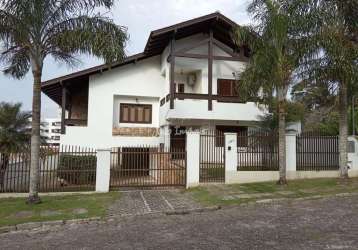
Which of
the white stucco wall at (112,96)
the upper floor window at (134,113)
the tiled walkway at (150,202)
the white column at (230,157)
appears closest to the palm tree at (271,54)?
the white column at (230,157)

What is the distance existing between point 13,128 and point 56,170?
3.46m

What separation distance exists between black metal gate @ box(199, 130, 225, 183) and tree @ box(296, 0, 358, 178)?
13.6ft

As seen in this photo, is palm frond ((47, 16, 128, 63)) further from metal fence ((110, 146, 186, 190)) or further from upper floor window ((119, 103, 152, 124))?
upper floor window ((119, 103, 152, 124))

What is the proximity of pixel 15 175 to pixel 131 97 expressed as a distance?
1170 centimetres

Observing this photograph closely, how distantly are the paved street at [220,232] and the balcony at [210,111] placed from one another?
10.9m

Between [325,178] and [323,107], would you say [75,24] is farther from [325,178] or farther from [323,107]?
[323,107]

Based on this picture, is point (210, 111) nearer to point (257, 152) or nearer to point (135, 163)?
point (257, 152)

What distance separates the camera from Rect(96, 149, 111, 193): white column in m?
14.8

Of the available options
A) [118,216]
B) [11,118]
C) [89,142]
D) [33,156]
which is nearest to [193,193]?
[118,216]

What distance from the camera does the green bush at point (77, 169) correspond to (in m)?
14.8

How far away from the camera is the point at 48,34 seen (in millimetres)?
12242

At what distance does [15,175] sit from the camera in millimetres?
14203

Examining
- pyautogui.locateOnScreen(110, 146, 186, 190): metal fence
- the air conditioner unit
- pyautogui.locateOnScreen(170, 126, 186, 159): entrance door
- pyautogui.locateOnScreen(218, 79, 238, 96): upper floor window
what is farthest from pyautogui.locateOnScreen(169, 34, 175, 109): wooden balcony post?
pyautogui.locateOnScreen(110, 146, 186, 190): metal fence

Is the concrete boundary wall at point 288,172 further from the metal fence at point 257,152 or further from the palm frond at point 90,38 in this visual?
the palm frond at point 90,38
